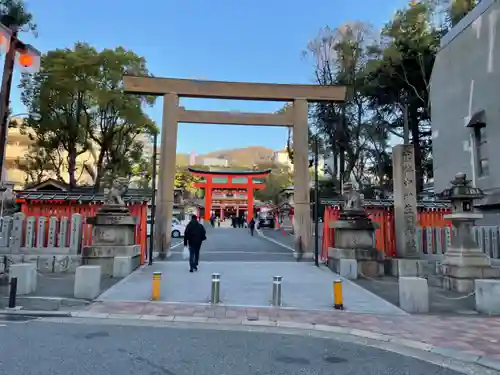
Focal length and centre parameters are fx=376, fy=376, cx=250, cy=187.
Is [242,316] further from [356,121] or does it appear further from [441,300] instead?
[356,121]

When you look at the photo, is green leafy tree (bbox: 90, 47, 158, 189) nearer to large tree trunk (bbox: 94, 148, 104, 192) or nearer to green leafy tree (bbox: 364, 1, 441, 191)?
large tree trunk (bbox: 94, 148, 104, 192)

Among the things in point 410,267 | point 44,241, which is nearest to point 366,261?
point 410,267

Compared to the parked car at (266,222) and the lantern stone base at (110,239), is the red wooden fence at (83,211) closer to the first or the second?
the lantern stone base at (110,239)

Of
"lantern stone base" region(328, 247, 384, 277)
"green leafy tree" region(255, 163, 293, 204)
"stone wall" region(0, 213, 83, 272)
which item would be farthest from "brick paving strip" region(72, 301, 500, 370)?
"green leafy tree" region(255, 163, 293, 204)

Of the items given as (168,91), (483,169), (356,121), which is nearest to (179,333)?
(168,91)

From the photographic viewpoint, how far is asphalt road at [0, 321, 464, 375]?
14.3 ft

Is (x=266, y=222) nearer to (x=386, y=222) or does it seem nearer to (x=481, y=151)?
(x=481, y=151)

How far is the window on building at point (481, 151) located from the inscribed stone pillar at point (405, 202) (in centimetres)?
611

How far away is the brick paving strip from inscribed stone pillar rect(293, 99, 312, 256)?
26.6 ft

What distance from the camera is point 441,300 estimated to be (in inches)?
344

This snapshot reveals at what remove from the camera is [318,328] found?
634 centimetres

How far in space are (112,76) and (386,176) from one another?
2304 cm

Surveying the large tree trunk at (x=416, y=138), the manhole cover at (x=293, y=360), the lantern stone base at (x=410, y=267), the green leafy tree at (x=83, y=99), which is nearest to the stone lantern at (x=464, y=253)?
the lantern stone base at (x=410, y=267)

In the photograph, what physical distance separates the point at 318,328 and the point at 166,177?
10604 millimetres
